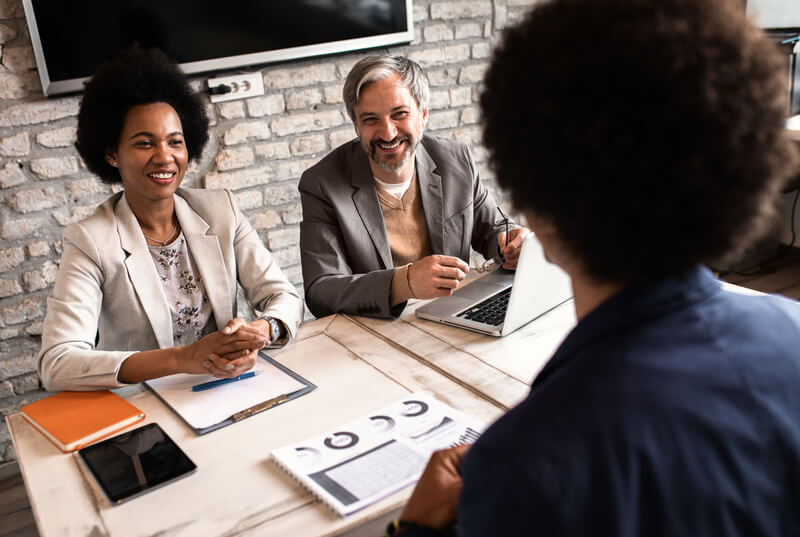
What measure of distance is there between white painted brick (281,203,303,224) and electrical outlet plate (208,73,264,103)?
0.48m

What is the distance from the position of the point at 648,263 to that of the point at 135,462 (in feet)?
2.81

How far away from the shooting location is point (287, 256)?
2918mm

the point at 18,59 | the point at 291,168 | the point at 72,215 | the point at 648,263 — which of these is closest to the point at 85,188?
the point at 72,215

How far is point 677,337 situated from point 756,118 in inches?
7.7

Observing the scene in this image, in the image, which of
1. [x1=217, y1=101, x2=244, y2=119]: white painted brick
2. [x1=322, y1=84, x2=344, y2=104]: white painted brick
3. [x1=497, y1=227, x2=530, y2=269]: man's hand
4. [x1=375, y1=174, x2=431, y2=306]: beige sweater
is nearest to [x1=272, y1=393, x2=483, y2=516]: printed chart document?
[x1=497, y1=227, x2=530, y2=269]: man's hand

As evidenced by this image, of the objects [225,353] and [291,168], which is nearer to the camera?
[225,353]

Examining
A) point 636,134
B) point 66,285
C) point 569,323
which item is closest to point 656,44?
point 636,134

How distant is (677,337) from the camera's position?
599 mm

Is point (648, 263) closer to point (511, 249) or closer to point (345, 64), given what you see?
point (511, 249)

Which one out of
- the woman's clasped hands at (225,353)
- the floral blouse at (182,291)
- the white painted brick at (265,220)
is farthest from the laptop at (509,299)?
the white painted brick at (265,220)

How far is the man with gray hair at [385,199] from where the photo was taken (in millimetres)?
1848

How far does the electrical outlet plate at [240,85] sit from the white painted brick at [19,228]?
787mm

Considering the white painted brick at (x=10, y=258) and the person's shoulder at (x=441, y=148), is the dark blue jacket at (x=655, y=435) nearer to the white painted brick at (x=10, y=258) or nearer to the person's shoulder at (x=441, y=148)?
the person's shoulder at (x=441, y=148)

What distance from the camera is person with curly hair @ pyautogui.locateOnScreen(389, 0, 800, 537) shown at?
538mm
